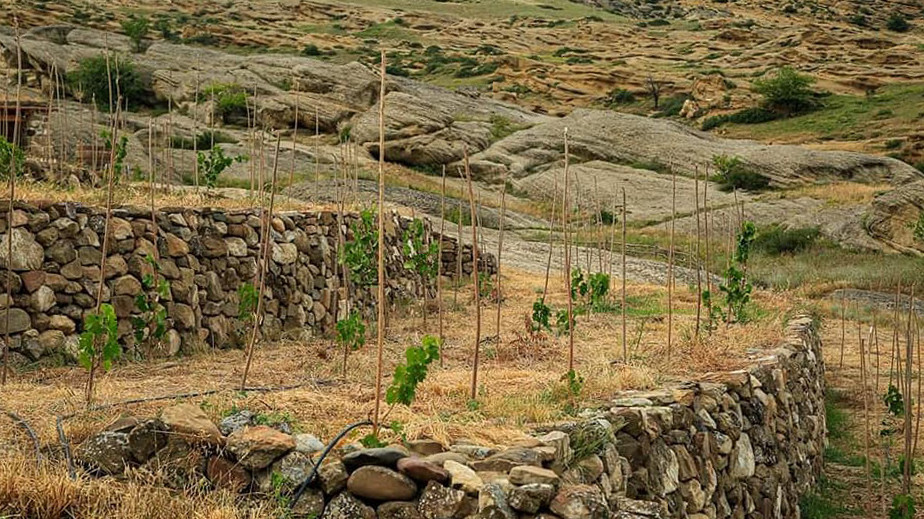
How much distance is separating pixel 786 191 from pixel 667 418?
30780mm

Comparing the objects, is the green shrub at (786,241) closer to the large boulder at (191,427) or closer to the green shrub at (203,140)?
the green shrub at (203,140)

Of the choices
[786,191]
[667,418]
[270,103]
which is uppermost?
[667,418]

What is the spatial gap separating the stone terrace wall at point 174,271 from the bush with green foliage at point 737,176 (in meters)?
26.2

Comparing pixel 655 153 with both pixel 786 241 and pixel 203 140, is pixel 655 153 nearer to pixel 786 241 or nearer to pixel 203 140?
pixel 786 241

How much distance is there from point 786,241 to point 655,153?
439 inches

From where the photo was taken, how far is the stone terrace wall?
26.0 feet

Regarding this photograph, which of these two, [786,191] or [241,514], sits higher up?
[241,514]

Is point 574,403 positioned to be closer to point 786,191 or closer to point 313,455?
point 313,455

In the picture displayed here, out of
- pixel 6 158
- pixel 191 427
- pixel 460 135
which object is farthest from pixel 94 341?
pixel 460 135

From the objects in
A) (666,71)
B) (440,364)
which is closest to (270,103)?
(440,364)

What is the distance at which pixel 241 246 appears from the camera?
9977 mm

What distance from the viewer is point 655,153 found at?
1492 inches

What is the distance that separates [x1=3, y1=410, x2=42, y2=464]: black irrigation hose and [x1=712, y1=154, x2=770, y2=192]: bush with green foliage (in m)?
32.2

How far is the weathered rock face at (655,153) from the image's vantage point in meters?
35.2
